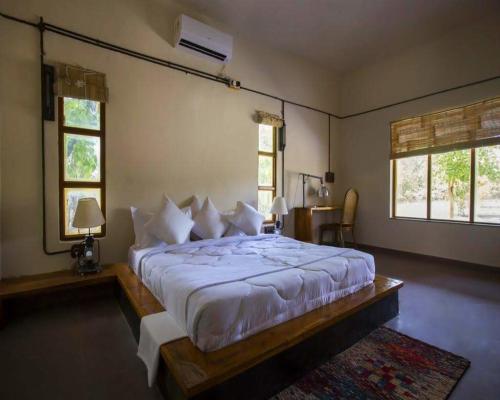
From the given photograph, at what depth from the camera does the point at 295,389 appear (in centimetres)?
157

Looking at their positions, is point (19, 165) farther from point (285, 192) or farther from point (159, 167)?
point (285, 192)

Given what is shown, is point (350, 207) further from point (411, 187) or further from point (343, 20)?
point (343, 20)

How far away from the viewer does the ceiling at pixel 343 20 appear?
11.5 feet

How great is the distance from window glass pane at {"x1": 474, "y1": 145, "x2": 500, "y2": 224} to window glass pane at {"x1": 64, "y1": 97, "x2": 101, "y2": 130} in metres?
5.22

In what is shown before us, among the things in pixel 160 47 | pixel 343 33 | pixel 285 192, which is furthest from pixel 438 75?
pixel 160 47

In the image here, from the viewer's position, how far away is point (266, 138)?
454 centimetres

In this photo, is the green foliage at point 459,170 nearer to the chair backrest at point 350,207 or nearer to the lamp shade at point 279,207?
the chair backrest at point 350,207

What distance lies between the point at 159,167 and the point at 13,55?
1.73 metres

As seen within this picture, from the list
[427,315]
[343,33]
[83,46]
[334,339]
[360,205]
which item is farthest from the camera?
[360,205]

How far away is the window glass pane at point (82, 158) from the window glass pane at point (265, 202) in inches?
95.6

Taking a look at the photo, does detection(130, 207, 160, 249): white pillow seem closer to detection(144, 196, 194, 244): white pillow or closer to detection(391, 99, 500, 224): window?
detection(144, 196, 194, 244): white pillow

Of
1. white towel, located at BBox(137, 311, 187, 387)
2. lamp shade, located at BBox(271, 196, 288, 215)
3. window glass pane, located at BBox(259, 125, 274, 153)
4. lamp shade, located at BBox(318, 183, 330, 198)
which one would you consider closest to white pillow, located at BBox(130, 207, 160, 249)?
white towel, located at BBox(137, 311, 187, 387)

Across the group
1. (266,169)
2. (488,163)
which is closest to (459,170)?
(488,163)

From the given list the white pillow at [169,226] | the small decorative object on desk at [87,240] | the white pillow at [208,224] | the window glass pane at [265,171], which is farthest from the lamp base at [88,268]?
the window glass pane at [265,171]
